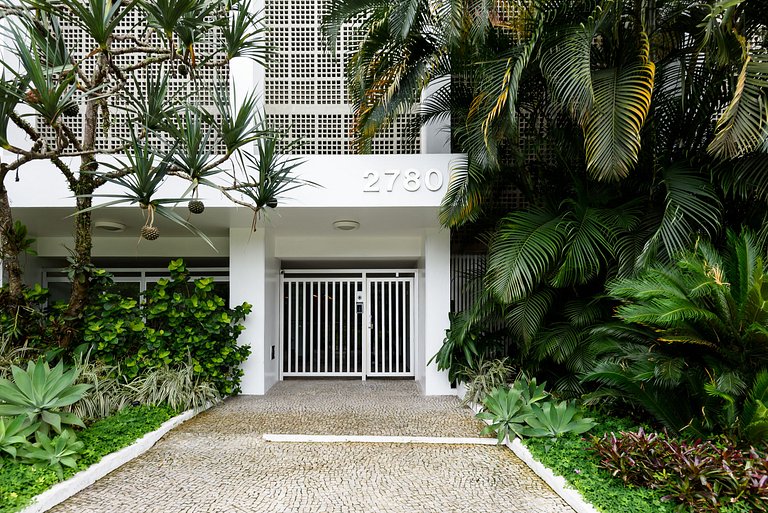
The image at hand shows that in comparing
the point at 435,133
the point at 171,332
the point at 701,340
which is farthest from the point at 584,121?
the point at 171,332

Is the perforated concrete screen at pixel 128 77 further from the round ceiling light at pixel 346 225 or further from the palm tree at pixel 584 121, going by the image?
the palm tree at pixel 584 121

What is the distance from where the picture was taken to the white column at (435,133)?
25.2 feet

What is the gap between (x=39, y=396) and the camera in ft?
14.4

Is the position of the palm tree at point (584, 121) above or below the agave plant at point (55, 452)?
above

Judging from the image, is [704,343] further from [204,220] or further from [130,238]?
[130,238]

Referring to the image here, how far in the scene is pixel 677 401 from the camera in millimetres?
4824

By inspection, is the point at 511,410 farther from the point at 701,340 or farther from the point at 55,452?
the point at 55,452

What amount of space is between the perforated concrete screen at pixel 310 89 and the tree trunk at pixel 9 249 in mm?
3995

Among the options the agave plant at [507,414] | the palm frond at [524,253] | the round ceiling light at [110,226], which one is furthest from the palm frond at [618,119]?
the round ceiling light at [110,226]

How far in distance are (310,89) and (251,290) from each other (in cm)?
365

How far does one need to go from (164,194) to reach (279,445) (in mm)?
3904

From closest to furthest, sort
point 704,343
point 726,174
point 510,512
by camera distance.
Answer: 1. point 510,512
2. point 704,343
3. point 726,174

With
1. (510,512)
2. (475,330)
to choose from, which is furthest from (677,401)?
(475,330)

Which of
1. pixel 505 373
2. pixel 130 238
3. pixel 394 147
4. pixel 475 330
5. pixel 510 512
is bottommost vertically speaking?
pixel 510 512
